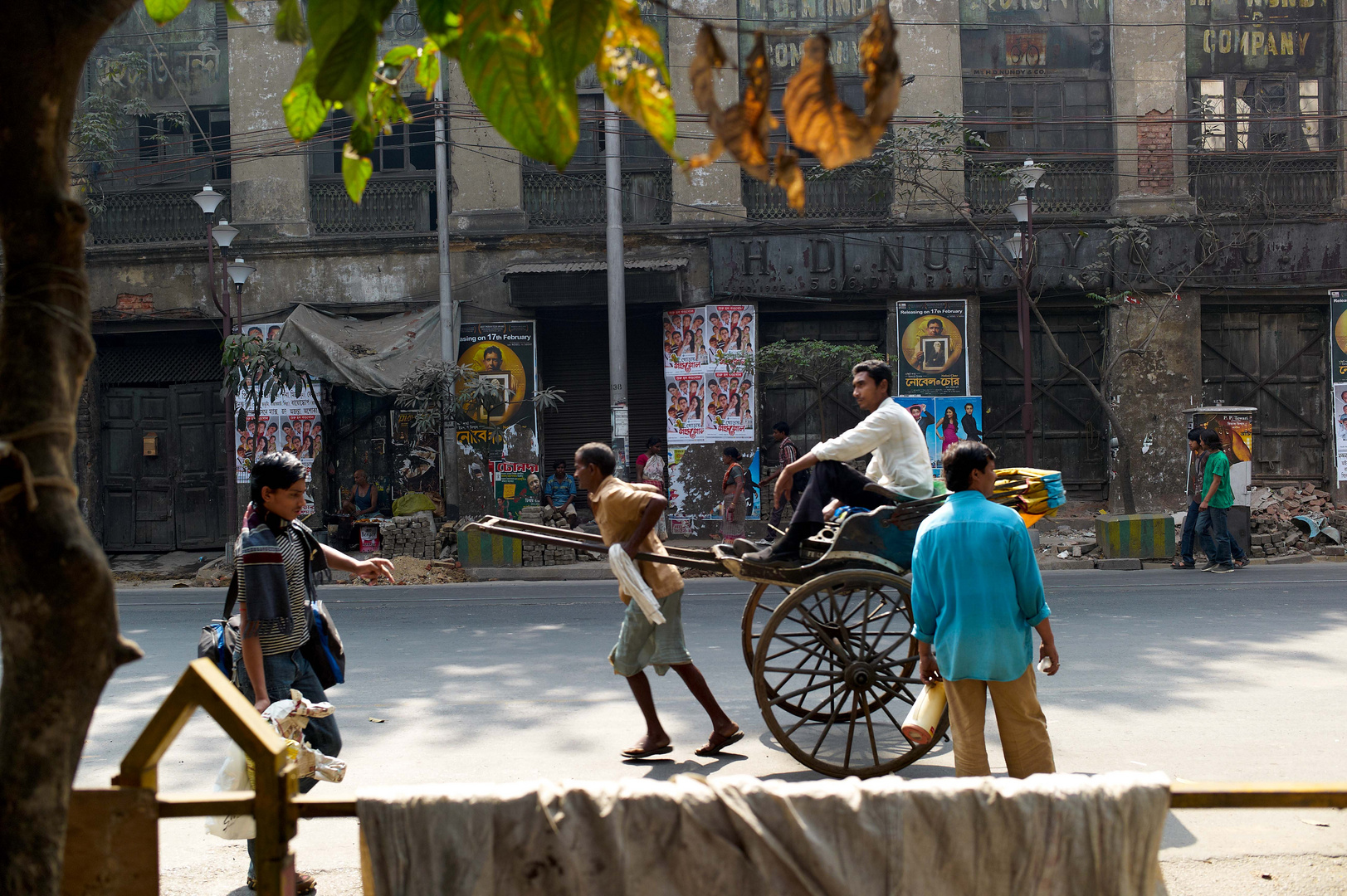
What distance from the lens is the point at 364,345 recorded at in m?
16.1

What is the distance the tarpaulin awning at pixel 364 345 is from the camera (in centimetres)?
1527

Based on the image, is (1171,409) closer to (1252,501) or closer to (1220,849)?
(1252,501)

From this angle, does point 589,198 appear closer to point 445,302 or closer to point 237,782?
point 445,302

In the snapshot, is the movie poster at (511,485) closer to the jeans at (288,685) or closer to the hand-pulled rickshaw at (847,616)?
the hand-pulled rickshaw at (847,616)

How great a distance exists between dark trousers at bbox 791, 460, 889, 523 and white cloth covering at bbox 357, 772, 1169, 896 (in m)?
3.59

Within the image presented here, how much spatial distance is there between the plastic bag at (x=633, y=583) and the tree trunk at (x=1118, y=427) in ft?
37.7

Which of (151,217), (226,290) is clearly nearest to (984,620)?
(226,290)

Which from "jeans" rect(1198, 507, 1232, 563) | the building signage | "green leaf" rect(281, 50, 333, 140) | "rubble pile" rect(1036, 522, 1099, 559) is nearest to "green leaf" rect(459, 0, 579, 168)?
"green leaf" rect(281, 50, 333, 140)

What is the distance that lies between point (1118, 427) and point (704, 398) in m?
6.40

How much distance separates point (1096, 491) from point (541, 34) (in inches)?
688

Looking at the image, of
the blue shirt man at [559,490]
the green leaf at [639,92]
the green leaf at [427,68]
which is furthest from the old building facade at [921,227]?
the green leaf at [639,92]

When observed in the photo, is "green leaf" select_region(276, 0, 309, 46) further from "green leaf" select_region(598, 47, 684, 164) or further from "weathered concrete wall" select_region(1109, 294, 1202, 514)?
"weathered concrete wall" select_region(1109, 294, 1202, 514)

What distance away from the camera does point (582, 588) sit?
41.8 feet

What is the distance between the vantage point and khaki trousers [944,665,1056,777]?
404 centimetres
